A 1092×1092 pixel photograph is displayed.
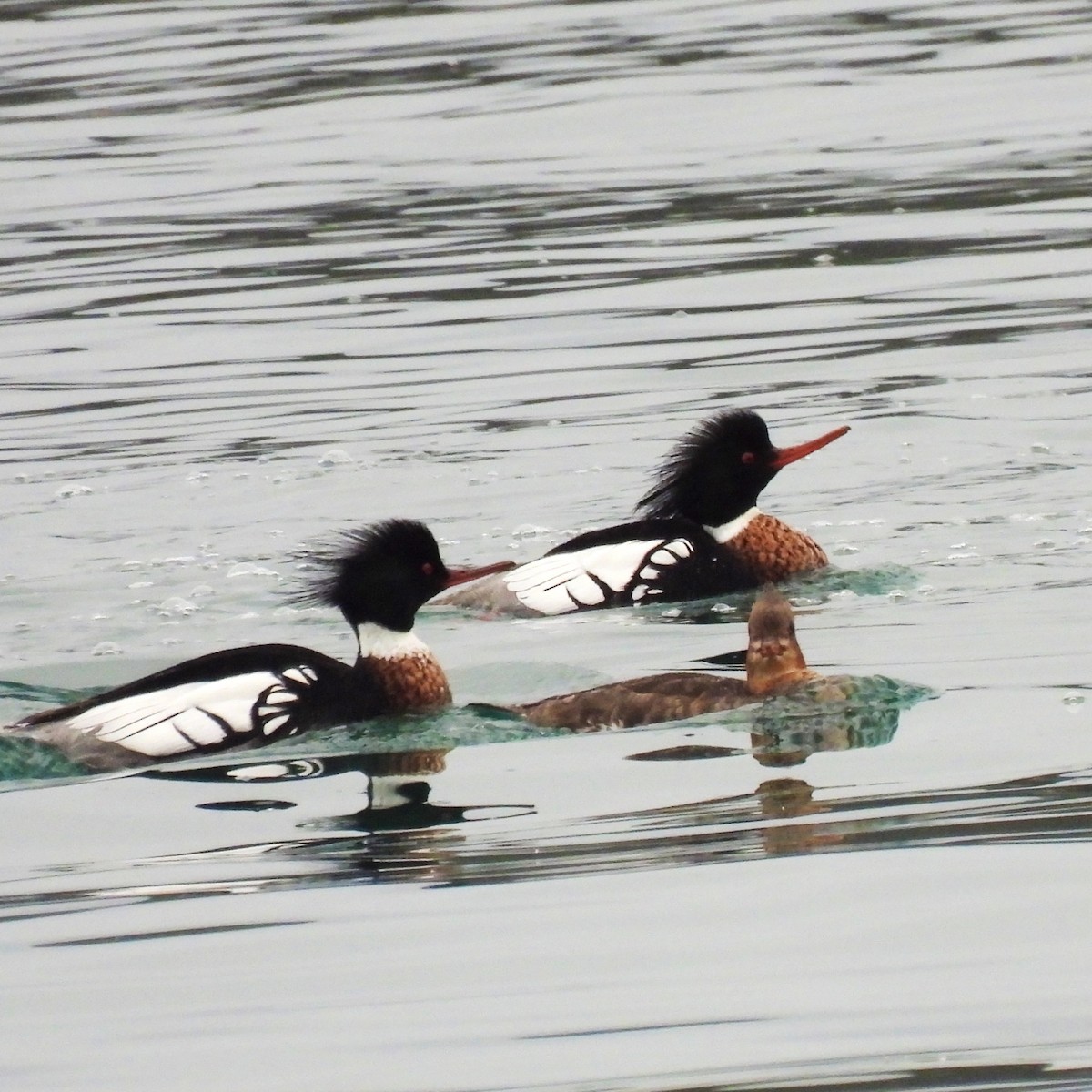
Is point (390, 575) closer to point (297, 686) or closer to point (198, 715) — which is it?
point (297, 686)

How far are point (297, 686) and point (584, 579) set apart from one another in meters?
2.18

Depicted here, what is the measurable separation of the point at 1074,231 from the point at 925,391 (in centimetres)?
438

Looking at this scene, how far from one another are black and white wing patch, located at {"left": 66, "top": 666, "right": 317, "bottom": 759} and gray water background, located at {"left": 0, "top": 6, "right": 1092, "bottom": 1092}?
210 millimetres

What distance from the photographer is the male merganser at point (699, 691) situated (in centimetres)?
785

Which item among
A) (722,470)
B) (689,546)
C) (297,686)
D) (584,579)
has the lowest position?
(297,686)

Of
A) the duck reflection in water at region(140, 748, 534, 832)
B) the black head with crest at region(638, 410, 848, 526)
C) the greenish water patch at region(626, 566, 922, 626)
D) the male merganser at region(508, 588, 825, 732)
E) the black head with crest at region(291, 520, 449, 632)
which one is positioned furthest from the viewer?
→ the black head with crest at region(638, 410, 848, 526)

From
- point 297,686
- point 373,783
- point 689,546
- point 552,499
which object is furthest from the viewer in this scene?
point 552,499

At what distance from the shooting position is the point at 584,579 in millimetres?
10117

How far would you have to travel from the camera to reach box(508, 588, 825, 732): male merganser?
7.85 metres

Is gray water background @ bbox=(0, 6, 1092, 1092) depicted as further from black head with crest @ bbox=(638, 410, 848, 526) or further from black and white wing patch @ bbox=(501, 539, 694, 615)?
black head with crest @ bbox=(638, 410, 848, 526)

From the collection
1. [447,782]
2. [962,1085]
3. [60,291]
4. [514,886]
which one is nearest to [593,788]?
[447,782]

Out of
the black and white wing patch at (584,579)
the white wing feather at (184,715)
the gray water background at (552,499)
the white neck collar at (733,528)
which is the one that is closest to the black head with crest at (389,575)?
the gray water background at (552,499)

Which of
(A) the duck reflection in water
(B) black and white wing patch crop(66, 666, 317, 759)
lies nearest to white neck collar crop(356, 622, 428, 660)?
(B) black and white wing patch crop(66, 666, 317, 759)

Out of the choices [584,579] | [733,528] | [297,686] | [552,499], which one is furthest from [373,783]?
[552,499]
